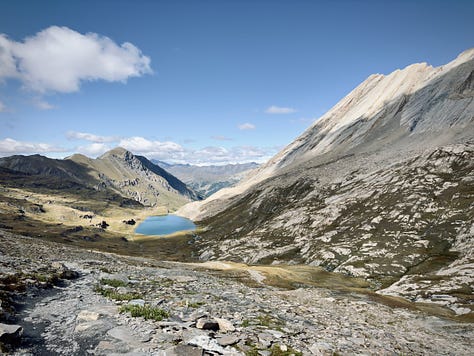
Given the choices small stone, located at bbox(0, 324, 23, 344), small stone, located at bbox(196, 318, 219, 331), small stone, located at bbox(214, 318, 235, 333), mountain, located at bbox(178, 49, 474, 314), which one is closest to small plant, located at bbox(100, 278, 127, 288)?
small stone, located at bbox(214, 318, 235, 333)

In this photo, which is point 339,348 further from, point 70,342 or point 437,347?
point 70,342

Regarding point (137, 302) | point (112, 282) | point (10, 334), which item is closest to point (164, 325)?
point (137, 302)

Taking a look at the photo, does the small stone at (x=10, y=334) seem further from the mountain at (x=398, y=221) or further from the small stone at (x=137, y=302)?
the mountain at (x=398, y=221)

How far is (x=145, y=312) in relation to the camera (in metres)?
16.6

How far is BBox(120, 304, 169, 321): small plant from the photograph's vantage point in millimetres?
16156

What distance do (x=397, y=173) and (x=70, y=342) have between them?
16760 cm

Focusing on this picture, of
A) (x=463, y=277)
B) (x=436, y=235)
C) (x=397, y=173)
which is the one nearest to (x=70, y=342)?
(x=463, y=277)

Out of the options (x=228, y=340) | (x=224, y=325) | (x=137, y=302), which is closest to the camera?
(x=228, y=340)

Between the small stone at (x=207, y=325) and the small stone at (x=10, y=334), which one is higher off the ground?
the small stone at (x=10, y=334)

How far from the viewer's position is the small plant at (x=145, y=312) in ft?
53.0

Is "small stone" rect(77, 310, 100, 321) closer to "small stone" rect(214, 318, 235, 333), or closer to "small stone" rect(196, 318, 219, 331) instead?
"small stone" rect(196, 318, 219, 331)

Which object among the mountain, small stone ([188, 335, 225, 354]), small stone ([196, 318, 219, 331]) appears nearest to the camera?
small stone ([188, 335, 225, 354])

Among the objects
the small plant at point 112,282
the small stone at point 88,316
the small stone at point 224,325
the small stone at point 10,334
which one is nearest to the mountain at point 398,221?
the small stone at point 224,325

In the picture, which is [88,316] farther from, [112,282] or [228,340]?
[112,282]
